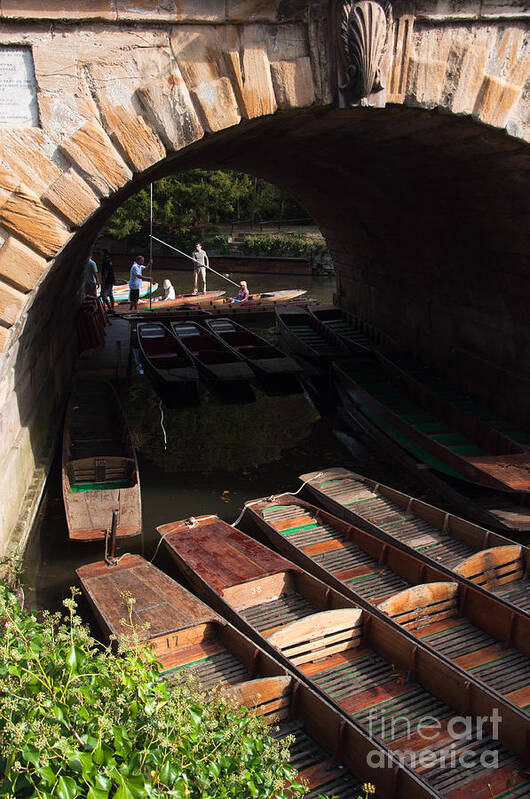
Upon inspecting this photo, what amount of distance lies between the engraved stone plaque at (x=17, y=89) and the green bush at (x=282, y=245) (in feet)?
87.4

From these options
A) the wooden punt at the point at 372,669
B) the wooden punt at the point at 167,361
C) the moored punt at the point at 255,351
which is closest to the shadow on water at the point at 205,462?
the wooden punt at the point at 167,361

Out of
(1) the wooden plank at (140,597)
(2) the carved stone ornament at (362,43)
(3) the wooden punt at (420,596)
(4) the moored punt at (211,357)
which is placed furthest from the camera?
(4) the moored punt at (211,357)

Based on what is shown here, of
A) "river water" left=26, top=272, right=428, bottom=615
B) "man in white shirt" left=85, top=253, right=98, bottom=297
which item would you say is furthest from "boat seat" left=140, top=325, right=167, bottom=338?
"river water" left=26, top=272, right=428, bottom=615

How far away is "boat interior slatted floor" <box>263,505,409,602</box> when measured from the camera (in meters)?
6.86

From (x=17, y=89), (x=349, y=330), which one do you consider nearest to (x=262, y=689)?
(x=17, y=89)

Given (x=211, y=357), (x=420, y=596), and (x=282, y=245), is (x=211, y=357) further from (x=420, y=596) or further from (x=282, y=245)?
(x=282, y=245)

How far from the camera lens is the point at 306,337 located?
53.4 ft

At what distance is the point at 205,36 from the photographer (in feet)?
20.4

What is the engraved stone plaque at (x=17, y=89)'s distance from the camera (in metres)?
5.80

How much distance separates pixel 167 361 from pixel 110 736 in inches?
459

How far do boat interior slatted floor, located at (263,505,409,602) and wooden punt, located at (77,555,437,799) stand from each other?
1440mm

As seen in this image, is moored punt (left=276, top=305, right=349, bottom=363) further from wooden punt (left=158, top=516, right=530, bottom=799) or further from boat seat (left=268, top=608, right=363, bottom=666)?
boat seat (left=268, top=608, right=363, bottom=666)

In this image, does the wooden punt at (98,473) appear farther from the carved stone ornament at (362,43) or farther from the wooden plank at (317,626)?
the carved stone ornament at (362,43)

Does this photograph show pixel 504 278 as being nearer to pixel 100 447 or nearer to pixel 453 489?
pixel 453 489
